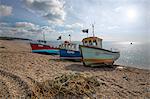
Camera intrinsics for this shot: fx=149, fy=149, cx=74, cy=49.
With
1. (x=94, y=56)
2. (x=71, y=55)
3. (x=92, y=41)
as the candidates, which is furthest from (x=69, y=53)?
(x=94, y=56)

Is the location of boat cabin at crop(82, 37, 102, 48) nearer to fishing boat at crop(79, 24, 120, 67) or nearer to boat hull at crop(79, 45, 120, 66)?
fishing boat at crop(79, 24, 120, 67)

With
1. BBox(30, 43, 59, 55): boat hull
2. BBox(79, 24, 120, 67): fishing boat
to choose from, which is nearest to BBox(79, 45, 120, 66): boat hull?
BBox(79, 24, 120, 67): fishing boat

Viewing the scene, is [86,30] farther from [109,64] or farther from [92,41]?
[109,64]

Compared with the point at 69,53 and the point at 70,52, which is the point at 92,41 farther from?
the point at 69,53

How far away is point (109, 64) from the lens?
1584 centimetres

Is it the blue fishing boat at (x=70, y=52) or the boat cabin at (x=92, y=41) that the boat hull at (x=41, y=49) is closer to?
the blue fishing boat at (x=70, y=52)

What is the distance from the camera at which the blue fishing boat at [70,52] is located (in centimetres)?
1945

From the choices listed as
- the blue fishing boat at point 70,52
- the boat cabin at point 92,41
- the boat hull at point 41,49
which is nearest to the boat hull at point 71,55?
the blue fishing boat at point 70,52

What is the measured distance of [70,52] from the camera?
19.6 metres

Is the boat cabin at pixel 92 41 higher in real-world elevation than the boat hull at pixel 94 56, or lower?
higher

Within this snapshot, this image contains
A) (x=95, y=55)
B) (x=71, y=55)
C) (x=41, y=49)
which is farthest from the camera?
(x=41, y=49)

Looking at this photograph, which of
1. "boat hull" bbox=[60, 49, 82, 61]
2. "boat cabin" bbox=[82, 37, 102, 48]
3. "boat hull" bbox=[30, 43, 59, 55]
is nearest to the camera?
"boat cabin" bbox=[82, 37, 102, 48]

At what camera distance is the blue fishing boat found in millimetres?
19453

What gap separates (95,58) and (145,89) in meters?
6.84
